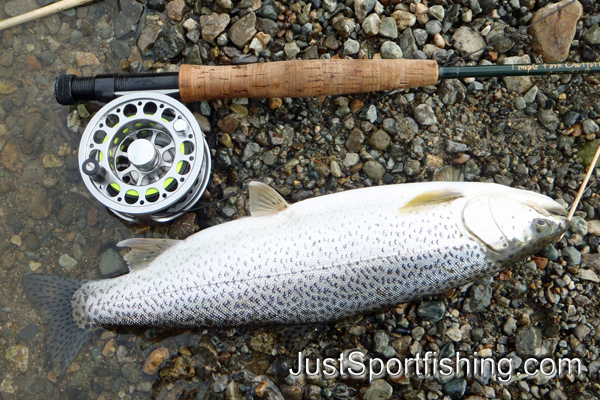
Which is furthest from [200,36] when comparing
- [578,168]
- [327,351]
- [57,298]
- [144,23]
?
[578,168]

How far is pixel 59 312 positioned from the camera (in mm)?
2838

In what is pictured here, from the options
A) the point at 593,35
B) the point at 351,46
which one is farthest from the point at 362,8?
the point at 593,35

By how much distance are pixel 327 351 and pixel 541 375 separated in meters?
1.49

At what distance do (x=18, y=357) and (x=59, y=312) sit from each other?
535 mm

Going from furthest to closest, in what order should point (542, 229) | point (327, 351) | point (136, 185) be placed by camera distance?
point (327, 351) < point (136, 185) < point (542, 229)

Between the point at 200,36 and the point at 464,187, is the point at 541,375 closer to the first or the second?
the point at 464,187

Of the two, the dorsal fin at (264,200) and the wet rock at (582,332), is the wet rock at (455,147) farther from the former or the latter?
the wet rock at (582,332)

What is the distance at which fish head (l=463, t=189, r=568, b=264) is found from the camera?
8.07 ft

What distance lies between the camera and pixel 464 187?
2602mm

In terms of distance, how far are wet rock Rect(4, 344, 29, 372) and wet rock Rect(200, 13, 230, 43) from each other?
2.51m

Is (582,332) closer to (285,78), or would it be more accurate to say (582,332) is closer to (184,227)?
(285,78)

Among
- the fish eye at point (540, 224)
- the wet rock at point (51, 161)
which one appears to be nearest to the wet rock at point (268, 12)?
the wet rock at point (51, 161)

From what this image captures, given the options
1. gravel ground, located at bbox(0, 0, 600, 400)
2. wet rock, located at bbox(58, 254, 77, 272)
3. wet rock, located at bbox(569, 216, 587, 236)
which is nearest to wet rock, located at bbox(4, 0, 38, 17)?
gravel ground, located at bbox(0, 0, 600, 400)

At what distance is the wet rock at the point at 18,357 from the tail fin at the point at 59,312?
278mm
